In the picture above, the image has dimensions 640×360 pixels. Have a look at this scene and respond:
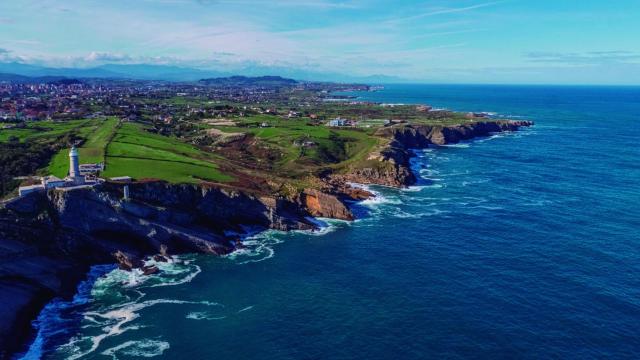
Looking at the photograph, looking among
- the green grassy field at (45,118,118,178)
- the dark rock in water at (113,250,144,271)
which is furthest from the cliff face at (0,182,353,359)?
the green grassy field at (45,118,118,178)

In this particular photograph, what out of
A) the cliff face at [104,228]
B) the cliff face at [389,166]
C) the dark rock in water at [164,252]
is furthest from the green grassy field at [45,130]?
the cliff face at [389,166]

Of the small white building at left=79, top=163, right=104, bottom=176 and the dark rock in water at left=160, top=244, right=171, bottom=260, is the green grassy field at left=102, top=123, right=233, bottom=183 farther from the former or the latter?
the dark rock in water at left=160, top=244, right=171, bottom=260

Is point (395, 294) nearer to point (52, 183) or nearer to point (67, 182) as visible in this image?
point (67, 182)

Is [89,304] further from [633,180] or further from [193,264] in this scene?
[633,180]

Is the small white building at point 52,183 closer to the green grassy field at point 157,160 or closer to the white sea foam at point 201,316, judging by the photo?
the green grassy field at point 157,160

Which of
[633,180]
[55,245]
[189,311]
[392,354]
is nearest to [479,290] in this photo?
[392,354]

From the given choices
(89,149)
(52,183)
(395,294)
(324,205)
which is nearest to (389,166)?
(324,205)
